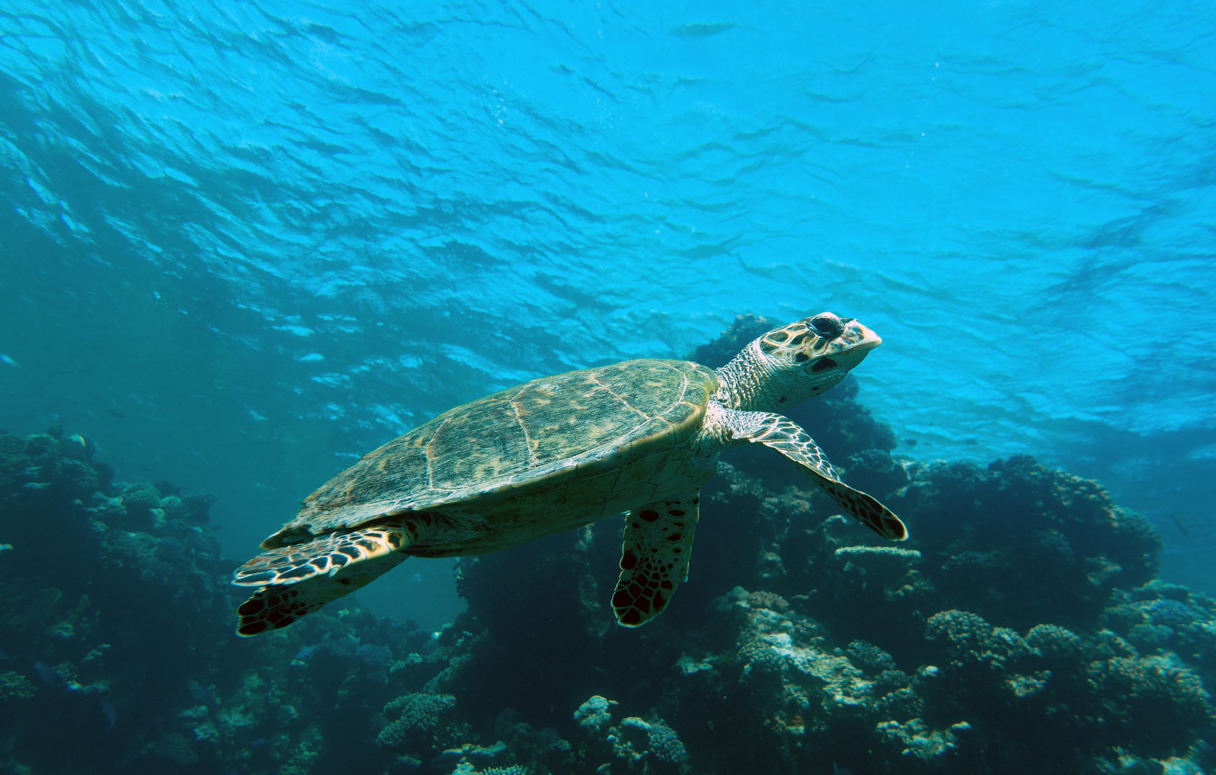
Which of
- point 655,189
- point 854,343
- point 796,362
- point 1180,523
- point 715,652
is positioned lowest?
point 715,652

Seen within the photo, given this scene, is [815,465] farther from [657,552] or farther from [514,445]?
[514,445]

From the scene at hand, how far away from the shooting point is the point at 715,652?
235 inches

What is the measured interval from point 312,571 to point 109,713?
12.3 meters

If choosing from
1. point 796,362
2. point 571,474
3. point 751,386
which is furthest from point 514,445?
point 796,362

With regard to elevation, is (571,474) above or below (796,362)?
below

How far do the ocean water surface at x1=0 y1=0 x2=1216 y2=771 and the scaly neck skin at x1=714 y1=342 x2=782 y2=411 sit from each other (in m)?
9.39

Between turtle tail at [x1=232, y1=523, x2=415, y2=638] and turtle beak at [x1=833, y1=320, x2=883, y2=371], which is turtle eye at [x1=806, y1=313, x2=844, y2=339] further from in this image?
turtle tail at [x1=232, y1=523, x2=415, y2=638]

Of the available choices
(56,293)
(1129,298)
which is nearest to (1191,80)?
(1129,298)

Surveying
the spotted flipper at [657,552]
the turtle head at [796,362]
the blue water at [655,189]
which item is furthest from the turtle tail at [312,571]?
the blue water at [655,189]

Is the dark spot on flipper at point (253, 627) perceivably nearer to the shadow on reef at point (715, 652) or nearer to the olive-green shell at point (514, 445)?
the olive-green shell at point (514, 445)

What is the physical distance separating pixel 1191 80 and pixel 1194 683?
11418 millimetres

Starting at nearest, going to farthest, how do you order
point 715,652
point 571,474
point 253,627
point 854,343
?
point 253,627 < point 571,474 < point 854,343 < point 715,652

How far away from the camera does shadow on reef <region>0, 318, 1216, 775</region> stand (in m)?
4.96

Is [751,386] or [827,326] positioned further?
[751,386]
